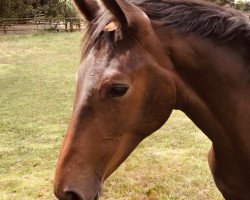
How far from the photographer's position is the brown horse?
1800 millimetres

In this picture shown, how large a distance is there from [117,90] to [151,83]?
18 centimetres

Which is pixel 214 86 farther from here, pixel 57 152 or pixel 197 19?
pixel 57 152

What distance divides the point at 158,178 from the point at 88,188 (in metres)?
3.21

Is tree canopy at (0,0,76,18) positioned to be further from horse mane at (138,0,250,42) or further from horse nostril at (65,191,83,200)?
horse nostril at (65,191,83,200)

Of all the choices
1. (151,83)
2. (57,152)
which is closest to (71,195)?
(151,83)

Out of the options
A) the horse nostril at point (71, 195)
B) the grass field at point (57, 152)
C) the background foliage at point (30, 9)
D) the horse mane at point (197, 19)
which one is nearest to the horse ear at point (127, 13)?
the horse mane at point (197, 19)

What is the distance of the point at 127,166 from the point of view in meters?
5.30

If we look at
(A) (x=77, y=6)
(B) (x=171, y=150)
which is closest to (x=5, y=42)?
(B) (x=171, y=150)

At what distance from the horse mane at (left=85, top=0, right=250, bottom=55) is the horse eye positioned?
1.02ft

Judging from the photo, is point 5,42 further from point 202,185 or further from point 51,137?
point 202,185

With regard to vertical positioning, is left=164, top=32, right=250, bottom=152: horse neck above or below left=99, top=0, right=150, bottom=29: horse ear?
below

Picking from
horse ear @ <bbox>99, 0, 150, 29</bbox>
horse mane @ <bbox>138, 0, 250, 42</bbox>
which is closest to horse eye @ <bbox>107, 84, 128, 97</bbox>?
horse ear @ <bbox>99, 0, 150, 29</bbox>

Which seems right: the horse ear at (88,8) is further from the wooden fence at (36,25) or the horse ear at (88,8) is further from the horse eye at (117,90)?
the wooden fence at (36,25)

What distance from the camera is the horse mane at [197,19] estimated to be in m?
2.01
